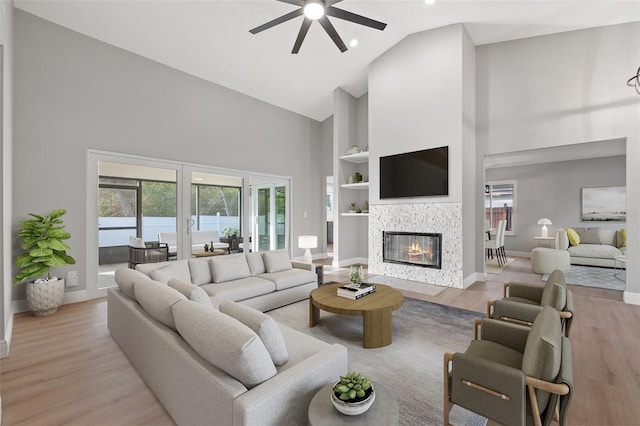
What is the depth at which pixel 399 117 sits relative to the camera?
18.5ft

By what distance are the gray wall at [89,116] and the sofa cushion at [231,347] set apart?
12.9 ft

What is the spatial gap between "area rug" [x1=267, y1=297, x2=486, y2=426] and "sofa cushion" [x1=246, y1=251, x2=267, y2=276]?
26.5 inches

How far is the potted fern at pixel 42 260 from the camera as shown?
3.49 meters

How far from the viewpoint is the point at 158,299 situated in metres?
2.04

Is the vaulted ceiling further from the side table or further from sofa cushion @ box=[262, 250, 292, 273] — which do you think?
the side table

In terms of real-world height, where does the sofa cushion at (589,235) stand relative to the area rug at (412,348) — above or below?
above

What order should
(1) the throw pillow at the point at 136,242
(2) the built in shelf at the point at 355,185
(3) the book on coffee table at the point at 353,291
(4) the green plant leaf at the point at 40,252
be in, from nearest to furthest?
(3) the book on coffee table at the point at 353,291, (4) the green plant leaf at the point at 40,252, (1) the throw pillow at the point at 136,242, (2) the built in shelf at the point at 355,185

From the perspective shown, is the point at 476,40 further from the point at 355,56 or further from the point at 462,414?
the point at 462,414

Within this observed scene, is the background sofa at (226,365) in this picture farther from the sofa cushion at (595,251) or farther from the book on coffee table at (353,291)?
the sofa cushion at (595,251)

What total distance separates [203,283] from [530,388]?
3351 mm

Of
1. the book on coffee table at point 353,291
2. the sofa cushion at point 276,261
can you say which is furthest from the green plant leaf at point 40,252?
the book on coffee table at point 353,291

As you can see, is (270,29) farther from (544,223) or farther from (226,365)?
(544,223)

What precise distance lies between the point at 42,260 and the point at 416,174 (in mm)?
5757

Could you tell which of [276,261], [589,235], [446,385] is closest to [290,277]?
[276,261]
